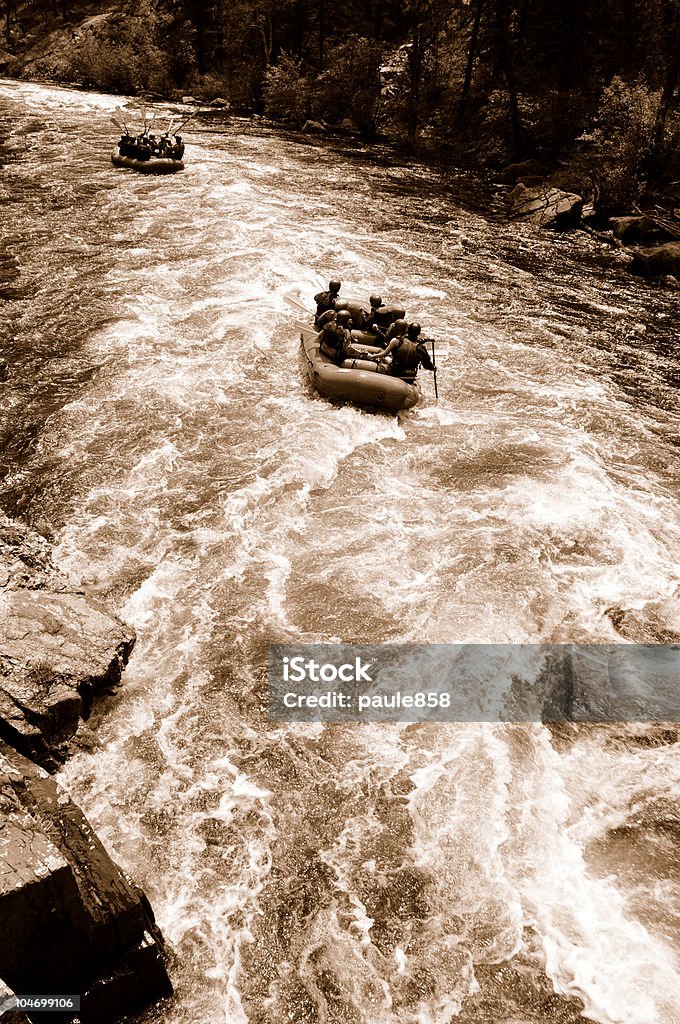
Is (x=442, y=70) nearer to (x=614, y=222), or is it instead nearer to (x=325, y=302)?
(x=614, y=222)

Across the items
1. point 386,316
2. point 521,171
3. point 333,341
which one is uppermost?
point 521,171

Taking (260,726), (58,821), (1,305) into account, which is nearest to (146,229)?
(1,305)

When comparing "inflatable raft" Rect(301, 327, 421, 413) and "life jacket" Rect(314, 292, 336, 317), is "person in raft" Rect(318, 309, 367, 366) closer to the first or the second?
"inflatable raft" Rect(301, 327, 421, 413)

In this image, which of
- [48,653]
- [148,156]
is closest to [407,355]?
[48,653]

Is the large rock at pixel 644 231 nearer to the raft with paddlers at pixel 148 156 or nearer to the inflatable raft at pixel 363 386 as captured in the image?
the inflatable raft at pixel 363 386

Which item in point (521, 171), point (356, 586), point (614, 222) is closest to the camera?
point (356, 586)
